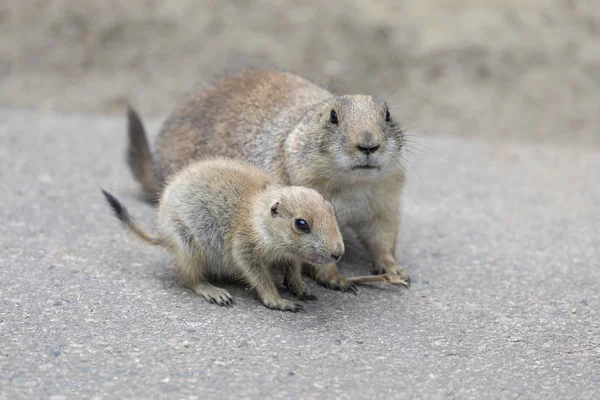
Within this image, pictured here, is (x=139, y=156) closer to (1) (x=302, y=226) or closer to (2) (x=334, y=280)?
(2) (x=334, y=280)

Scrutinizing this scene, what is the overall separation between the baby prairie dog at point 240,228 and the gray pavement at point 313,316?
0.15 metres

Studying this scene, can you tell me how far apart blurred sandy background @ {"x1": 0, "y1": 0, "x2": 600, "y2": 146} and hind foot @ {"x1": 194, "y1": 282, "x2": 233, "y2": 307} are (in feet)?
18.3

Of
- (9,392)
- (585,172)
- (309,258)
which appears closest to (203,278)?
(309,258)

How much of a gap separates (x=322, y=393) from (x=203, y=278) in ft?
4.61

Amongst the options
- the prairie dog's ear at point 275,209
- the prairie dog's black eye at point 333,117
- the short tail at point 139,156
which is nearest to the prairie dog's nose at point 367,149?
the prairie dog's black eye at point 333,117

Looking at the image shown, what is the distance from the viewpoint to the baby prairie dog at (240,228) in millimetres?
4488

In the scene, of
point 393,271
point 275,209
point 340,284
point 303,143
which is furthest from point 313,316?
point 303,143

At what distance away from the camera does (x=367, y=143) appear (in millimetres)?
4770

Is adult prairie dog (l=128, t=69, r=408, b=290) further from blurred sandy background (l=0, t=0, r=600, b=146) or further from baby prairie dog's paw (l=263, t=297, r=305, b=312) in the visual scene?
blurred sandy background (l=0, t=0, r=600, b=146)

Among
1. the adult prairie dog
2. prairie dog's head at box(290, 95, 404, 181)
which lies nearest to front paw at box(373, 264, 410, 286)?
the adult prairie dog

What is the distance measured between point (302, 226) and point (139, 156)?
2647 millimetres

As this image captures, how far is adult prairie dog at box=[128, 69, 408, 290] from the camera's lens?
16.2 ft

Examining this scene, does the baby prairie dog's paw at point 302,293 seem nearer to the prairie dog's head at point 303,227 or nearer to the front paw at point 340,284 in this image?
the front paw at point 340,284

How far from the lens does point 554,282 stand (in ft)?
17.7
